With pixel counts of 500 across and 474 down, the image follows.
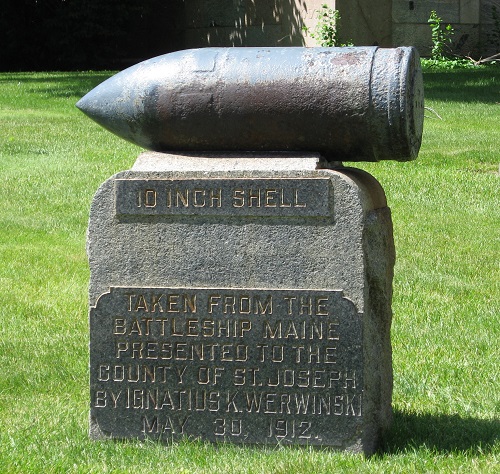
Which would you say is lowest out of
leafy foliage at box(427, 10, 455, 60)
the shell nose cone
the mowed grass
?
leafy foliage at box(427, 10, 455, 60)

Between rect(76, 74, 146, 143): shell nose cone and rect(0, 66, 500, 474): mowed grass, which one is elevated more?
rect(76, 74, 146, 143): shell nose cone

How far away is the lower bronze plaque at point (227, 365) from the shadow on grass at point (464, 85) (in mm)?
11921

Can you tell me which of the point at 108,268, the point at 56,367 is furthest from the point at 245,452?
the point at 56,367

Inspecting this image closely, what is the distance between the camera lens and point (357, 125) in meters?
3.81

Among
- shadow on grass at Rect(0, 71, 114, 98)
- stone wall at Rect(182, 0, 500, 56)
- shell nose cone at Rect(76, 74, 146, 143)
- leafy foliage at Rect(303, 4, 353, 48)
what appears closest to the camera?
shell nose cone at Rect(76, 74, 146, 143)

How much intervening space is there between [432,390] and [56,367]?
6.29 ft

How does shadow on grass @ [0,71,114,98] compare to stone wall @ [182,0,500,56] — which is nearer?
shadow on grass @ [0,71,114,98]

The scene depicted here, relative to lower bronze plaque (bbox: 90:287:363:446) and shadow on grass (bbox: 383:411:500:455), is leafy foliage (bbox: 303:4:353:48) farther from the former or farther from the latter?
lower bronze plaque (bbox: 90:287:363:446)

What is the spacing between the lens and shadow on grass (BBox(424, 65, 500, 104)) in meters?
15.5

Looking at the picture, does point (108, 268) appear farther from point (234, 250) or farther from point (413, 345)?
point (413, 345)

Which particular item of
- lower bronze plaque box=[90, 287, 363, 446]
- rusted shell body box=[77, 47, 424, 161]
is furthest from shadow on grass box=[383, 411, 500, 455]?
rusted shell body box=[77, 47, 424, 161]

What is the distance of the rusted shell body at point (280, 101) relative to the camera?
377cm

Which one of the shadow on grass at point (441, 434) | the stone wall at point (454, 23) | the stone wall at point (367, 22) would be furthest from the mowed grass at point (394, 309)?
the stone wall at point (454, 23)

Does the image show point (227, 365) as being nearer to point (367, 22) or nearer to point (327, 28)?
point (327, 28)
